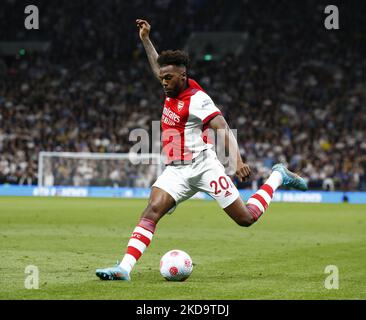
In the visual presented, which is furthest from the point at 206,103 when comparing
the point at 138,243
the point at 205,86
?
the point at 205,86

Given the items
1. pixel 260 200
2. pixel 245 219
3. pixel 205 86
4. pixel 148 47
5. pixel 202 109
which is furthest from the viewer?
pixel 205 86

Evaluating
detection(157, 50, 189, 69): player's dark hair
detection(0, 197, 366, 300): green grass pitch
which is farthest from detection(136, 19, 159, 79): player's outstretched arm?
detection(0, 197, 366, 300): green grass pitch

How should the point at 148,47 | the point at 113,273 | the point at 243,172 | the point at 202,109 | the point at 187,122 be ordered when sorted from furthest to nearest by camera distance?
the point at 148,47, the point at 187,122, the point at 202,109, the point at 113,273, the point at 243,172

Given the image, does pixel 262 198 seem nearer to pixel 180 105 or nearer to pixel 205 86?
pixel 180 105

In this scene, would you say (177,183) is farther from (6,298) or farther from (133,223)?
(133,223)

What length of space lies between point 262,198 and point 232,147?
1.32 meters

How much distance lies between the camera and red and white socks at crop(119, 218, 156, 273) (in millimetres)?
8938

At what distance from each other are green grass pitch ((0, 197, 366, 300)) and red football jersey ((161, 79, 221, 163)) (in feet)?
5.22

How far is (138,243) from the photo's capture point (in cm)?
901

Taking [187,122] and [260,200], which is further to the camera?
[260,200]

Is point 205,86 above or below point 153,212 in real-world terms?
above

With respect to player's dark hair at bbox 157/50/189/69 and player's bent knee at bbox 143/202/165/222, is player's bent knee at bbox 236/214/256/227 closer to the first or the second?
player's bent knee at bbox 143/202/165/222

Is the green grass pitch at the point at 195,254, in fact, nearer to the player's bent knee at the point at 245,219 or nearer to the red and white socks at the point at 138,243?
the red and white socks at the point at 138,243

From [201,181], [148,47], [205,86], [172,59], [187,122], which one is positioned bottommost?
[201,181]
